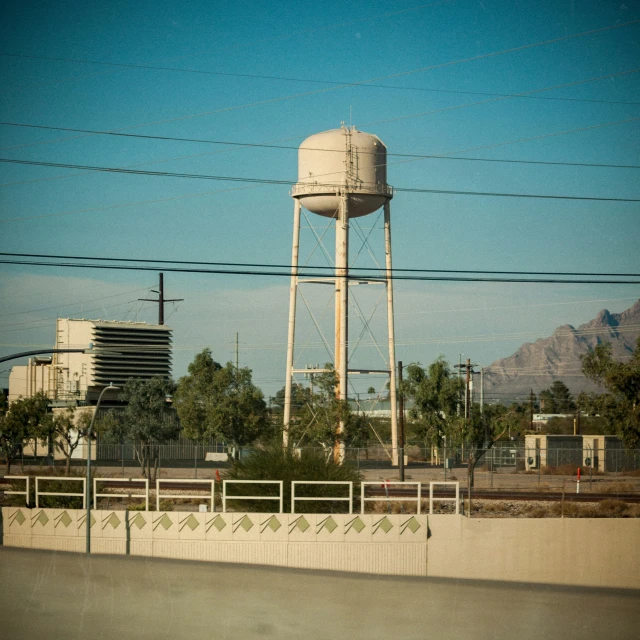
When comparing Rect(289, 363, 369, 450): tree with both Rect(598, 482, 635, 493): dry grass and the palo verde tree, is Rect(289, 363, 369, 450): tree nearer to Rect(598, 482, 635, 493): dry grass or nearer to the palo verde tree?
the palo verde tree

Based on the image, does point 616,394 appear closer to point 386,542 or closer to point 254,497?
point 386,542

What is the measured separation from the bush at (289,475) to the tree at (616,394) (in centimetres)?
1141

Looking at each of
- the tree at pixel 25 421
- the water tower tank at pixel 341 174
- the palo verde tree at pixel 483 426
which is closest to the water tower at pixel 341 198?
the water tower tank at pixel 341 174

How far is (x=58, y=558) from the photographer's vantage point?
12391 millimetres

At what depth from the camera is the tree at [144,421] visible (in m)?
55.0

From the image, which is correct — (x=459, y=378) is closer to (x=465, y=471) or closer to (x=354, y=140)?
(x=465, y=471)

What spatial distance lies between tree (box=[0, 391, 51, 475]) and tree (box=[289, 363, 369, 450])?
602 inches

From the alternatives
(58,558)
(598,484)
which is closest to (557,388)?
(598,484)

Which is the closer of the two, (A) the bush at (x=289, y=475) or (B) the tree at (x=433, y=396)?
(A) the bush at (x=289, y=475)

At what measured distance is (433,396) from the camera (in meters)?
57.3

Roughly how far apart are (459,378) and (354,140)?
18.4 metres

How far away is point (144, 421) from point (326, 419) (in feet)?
43.1

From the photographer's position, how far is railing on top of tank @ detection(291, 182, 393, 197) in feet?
154

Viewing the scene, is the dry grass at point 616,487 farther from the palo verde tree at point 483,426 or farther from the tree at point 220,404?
the tree at point 220,404
